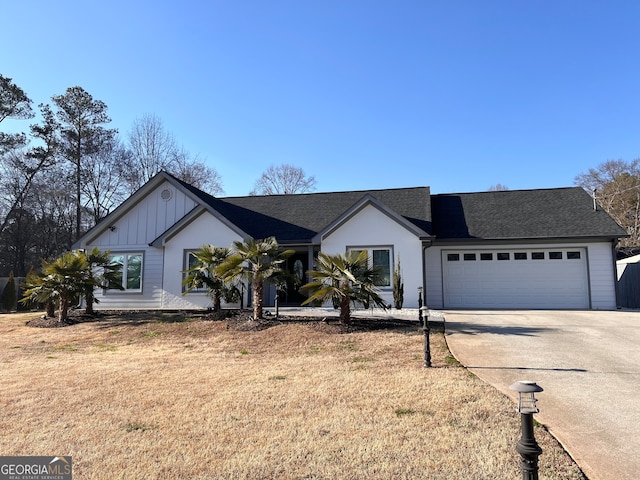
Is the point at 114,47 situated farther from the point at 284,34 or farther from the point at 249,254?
the point at 249,254

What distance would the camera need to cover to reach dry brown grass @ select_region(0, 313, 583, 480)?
3660 millimetres

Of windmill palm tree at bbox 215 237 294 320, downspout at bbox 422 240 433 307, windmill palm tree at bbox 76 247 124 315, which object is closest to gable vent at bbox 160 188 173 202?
windmill palm tree at bbox 76 247 124 315

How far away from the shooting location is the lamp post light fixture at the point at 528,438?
9.91 ft

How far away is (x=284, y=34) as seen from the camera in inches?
483

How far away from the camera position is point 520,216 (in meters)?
18.3

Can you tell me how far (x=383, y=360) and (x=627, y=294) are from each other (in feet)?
58.5

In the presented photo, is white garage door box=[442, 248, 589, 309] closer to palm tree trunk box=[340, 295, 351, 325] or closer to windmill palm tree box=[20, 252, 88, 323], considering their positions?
palm tree trunk box=[340, 295, 351, 325]

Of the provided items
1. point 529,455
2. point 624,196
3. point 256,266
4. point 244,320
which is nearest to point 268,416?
point 529,455

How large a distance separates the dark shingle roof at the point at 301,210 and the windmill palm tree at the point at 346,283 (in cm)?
581

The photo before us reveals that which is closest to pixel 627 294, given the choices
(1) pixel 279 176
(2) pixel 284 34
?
(2) pixel 284 34

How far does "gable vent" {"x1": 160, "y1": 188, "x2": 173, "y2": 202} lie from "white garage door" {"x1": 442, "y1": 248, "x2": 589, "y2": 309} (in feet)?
40.3

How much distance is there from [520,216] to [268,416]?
16800 mm

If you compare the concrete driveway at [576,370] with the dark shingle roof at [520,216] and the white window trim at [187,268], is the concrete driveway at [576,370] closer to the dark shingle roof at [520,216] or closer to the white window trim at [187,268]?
the dark shingle roof at [520,216]

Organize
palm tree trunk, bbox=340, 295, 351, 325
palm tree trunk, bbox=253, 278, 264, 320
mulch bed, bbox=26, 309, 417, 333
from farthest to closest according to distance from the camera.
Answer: palm tree trunk, bbox=253, 278, 264, 320 < palm tree trunk, bbox=340, 295, 351, 325 < mulch bed, bbox=26, 309, 417, 333
